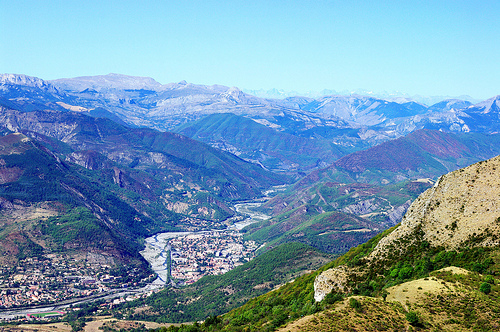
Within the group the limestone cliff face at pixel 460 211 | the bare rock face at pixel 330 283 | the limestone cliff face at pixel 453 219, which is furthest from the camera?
the bare rock face at pixel 330 283

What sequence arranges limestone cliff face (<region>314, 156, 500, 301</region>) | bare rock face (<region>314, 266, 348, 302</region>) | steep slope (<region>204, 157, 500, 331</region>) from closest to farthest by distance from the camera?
steep slope (<region>204, 157, 500, 331</region>) → limestone cliff face (<region>314, 156, 500, 301</region>) → bare rock face (<region>314, 266, 348, 302</region>)

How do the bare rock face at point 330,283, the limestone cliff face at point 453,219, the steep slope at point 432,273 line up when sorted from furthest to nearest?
the bare rock face at point 330,283
the limestone cliff face at point 453,219
the steep slope at point 432,273

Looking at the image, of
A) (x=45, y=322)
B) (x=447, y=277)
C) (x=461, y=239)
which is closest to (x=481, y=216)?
(x=461, y=239)

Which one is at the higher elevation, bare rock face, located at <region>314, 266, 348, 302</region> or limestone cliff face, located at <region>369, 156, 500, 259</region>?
limestone cliff face, located at <region>369, 156, 500, 259</region>

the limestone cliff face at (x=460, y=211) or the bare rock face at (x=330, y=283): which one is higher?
the limestone cliff face at (x=460, y=211)

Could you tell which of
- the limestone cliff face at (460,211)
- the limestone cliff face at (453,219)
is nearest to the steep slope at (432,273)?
the limestone cliff face at (453,219)

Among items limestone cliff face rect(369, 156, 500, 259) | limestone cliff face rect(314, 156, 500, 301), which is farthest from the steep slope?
limestone cliff face rect(369, 156, 500, 259)

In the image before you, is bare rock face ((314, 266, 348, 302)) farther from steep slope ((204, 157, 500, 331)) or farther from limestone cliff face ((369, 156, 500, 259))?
limestone cliff face ((369, 156, 500, 259))

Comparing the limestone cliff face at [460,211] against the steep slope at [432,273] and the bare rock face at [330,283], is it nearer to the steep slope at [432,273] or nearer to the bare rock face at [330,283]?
the steep slope at [432,273]

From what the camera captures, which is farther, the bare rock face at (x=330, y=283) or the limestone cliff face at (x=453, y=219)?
the bare rock face at (x=330, y=283)

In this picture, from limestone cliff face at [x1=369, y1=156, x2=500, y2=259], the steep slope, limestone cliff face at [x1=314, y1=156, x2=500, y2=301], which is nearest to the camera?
the steep slope
